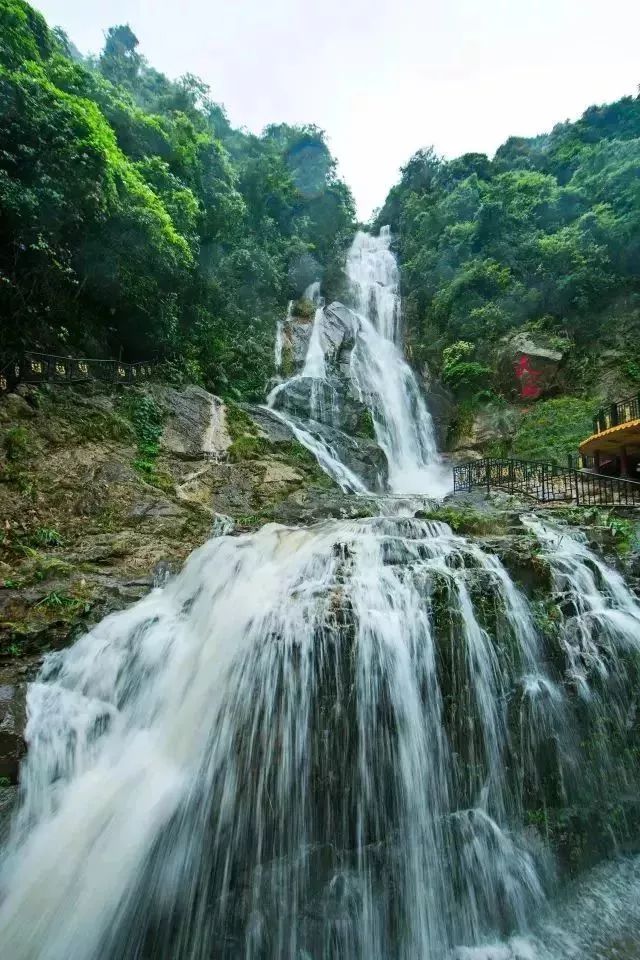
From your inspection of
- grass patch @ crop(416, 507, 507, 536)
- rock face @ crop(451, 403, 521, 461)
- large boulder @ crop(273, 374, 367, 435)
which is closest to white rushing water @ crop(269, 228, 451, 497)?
large boulder @ crop(273, 374, 367, 435)

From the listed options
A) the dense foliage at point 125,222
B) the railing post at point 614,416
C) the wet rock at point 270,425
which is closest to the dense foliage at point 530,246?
the dense foliage at point 125,222

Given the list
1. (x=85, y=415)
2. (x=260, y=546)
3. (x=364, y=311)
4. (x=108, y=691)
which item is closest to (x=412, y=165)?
(x=364, y=311)

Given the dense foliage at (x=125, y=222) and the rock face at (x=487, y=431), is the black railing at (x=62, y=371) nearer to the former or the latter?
the dense foliage at (x=125, y=222)

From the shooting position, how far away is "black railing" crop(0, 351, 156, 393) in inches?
358

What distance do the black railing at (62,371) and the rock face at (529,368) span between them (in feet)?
44.9

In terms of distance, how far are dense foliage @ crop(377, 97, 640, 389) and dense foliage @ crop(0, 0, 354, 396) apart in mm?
7832

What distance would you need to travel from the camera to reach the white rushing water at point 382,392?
15.8 m

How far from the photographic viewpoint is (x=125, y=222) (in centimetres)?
1125

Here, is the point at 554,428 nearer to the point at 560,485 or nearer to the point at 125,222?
the point at 560,485

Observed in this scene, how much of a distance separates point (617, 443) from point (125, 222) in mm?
13602

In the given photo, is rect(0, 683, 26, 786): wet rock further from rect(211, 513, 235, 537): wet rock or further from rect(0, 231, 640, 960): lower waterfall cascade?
rect(211, 513, 235, 537): wet rock

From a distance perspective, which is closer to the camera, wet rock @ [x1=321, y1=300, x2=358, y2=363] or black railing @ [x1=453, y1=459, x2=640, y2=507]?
black railing @ [x1=453, y1=459, x2=640, y2=507]

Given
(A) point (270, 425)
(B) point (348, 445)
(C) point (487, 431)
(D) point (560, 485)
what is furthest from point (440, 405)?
(A) point (270, 425)

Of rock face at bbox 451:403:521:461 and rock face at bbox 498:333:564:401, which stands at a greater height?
rock face at bbox 498:333:564:401
